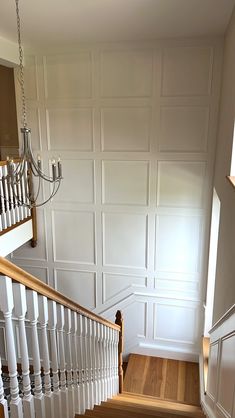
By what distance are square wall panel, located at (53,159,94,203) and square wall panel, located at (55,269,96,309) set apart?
111 centimetres

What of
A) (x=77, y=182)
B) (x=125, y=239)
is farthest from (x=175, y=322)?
(x=77, y=182)

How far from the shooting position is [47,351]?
1.59 metres

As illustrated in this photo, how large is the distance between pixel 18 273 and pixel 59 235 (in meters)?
3.45

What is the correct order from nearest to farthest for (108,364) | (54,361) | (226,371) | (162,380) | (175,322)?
(54,361) < (226,371) < (108,364) < (162,380) < (175,322)

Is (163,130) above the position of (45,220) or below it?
above

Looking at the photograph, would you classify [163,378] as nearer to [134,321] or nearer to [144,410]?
[134,321]

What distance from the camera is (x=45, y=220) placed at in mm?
4656

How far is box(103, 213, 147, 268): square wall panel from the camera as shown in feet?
14.3

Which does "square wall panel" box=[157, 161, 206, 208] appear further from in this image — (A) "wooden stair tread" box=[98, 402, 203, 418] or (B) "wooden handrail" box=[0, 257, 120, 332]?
(B) "wooden handrail" box=[0, 257, 120, 332]

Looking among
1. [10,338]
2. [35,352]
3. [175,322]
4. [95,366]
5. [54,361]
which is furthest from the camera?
[175,322]

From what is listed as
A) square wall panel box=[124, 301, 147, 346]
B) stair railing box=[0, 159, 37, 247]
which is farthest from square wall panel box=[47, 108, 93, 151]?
square wall panel box=[124, 301, 147, 346]

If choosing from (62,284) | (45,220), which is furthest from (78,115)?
(62,284)

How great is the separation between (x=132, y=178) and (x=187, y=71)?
1.44 meters

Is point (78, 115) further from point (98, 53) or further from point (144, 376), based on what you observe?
point (144, 376)
